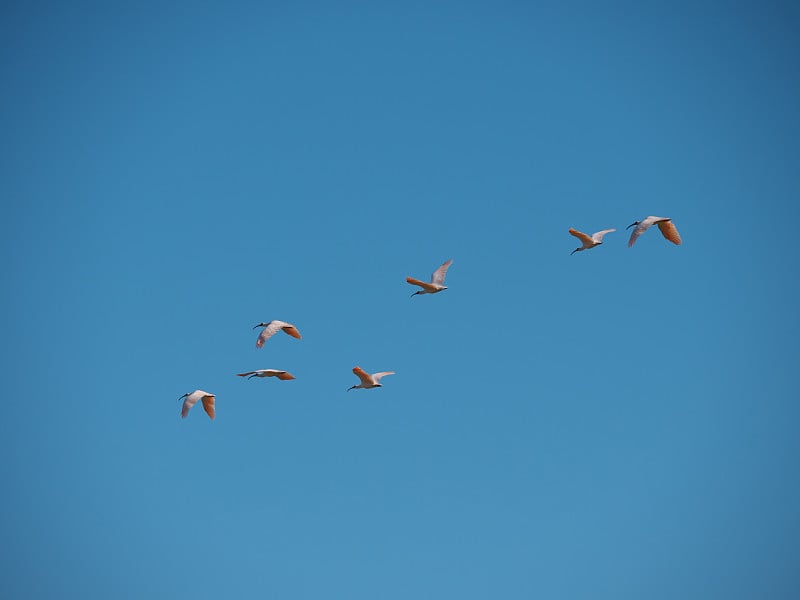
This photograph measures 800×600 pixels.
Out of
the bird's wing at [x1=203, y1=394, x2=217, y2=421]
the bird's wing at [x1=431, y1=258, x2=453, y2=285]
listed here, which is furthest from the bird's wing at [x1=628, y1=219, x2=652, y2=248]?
the bird's wing at [x1=203, y1=394, x2=217, y2=421]

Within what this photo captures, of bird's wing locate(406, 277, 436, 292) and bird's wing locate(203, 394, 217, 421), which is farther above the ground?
bird's wing locate(406, 277, 436, 292)

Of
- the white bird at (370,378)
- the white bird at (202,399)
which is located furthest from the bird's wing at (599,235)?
the white bird at (202,399)

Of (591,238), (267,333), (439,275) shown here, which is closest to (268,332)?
(267,333)

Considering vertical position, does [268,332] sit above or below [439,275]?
below

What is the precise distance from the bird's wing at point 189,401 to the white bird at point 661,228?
2111cm

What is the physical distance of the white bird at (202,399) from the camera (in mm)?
39938

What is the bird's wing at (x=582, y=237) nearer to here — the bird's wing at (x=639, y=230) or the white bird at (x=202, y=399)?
the bird's wing at (x=639, y=230)

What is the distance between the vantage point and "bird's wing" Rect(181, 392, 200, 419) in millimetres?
39625

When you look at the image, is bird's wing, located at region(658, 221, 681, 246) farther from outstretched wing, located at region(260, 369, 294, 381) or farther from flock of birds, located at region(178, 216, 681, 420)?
outstretched wing, located at region(260, 369, 294, 381)

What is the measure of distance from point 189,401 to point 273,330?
5.13 metres

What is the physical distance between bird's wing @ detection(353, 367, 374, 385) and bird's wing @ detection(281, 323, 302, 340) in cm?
317

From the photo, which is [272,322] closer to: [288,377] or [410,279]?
[288,377]

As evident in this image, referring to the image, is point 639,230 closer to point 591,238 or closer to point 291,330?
point 591,238

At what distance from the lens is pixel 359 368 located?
41.3 metres
